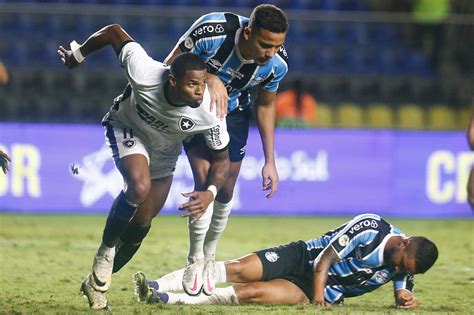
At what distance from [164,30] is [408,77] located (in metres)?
4.71

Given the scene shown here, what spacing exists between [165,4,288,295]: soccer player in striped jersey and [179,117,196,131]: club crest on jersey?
0.70 feet

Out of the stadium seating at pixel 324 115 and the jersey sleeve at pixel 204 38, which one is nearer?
the jersey sleeve at pixel 204 38

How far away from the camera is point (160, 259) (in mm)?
11148

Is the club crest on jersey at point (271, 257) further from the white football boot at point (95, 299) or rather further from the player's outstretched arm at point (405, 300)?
the white football boot at point (95, 299)

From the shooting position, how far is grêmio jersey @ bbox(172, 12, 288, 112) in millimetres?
8016

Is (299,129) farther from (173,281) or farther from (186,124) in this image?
(186,124)

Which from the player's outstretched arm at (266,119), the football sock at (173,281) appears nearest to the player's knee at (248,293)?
the football sock at (173,281)

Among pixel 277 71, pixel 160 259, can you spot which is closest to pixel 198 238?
pixel 277 71

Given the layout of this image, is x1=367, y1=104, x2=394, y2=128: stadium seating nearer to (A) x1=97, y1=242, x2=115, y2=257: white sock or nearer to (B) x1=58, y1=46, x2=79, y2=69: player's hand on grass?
(B) x1=58, y1=46, x2=79, y2=69: player's hand on grass

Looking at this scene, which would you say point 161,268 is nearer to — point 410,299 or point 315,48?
point 410,299

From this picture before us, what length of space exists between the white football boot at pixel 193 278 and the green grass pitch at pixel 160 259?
132 mm

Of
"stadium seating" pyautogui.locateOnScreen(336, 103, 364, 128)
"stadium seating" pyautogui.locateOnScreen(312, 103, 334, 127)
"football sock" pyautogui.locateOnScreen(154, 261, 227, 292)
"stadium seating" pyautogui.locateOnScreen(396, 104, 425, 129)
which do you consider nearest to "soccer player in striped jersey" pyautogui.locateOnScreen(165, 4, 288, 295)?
"football sock" pyautogui.locateOnScreen(154, 261, 227, 292)

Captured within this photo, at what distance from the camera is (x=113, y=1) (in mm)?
19906

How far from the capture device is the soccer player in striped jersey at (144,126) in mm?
7250
